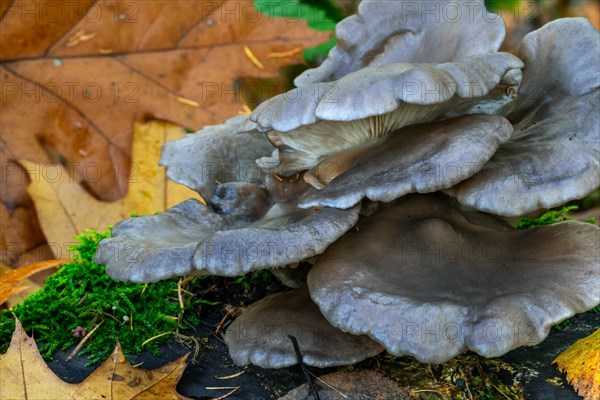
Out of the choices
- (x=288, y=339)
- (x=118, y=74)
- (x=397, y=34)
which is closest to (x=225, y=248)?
(x=288, y=339)

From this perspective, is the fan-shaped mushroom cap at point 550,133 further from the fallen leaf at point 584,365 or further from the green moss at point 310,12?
the green moss at point 310,12

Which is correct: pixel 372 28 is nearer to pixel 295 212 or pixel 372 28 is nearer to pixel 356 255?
pixel 295 212

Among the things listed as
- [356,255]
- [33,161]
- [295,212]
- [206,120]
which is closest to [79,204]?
[33,161]

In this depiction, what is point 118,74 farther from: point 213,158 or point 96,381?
point 96,381

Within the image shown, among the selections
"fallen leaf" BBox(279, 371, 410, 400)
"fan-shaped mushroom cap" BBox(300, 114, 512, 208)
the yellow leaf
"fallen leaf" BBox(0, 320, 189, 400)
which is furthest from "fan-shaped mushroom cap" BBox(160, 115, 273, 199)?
the yellow leaf

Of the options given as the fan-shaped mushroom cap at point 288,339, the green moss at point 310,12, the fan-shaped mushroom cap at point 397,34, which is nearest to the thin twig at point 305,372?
the fan-shaped mushroom cap at point 288,339

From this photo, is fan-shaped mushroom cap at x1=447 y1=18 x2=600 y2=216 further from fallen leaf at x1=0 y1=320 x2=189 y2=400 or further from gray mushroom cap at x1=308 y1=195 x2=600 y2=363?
fallen leaf at x1=0 y1=320 x2=189 y2=400
